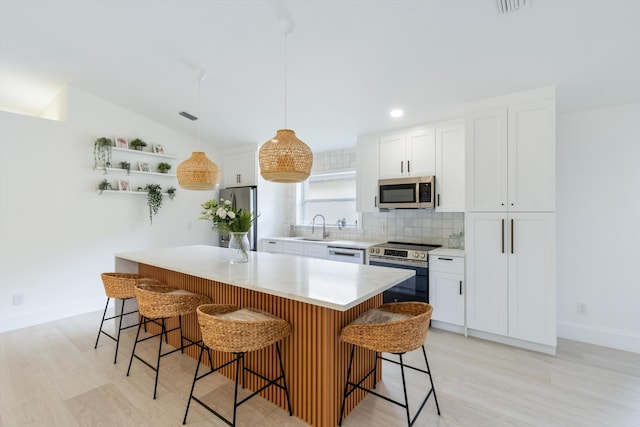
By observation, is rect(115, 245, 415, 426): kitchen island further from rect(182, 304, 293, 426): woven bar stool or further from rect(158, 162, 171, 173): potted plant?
rect(158, 162, 171, 173): potted plant

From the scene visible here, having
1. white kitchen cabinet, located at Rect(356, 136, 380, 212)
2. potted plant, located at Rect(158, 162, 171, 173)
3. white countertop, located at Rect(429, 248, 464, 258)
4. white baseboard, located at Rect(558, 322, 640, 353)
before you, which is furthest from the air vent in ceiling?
white baseboard, located at Rect(558, 322, 640, 353)

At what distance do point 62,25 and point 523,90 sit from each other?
4161mm

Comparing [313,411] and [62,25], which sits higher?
[62,25]

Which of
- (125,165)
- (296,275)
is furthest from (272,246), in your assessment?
(296,275)

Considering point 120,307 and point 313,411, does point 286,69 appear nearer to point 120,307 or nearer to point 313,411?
point 313,411

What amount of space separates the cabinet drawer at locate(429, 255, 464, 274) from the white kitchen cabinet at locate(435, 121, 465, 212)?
0.59 metres

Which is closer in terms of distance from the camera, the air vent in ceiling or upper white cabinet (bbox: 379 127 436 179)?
upper white cabinet (bbox: 379 127 436 179)

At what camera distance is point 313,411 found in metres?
1.87

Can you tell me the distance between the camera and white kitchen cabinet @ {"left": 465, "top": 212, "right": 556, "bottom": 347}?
2.78 meters

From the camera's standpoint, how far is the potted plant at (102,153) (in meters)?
4.07

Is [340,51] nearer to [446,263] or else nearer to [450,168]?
[450,168]

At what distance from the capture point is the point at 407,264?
3531mm

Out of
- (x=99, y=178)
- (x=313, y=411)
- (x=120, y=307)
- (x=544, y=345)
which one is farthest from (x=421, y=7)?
(x=99, y=178)

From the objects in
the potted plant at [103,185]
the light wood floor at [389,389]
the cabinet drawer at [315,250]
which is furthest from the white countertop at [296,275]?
the potted plant at [103,185]
